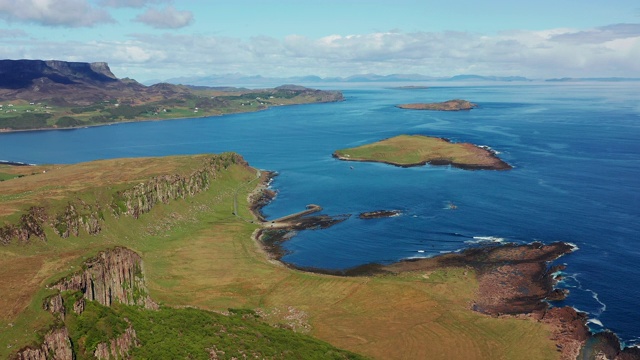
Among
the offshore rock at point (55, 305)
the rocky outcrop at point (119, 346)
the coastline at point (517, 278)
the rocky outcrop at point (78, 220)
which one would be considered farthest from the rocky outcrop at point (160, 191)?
the offshore rock at point (55, 305)

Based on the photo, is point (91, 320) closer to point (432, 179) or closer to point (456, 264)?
point (456, 264)

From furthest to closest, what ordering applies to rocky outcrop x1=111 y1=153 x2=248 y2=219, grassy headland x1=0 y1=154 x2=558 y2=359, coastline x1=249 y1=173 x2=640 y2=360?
rocky outcrop x1=111 y1=153 x2=248 y2=219 → coastline x1=249 y1=173 x2=640 y2=360 → grassy headland x1=0 y1=154 x2=558 y2=359

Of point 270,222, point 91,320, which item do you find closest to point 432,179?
point 270,222

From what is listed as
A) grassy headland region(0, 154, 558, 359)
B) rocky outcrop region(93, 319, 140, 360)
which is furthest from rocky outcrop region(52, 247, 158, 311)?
rocky outcrop region(93, 319, 140, 360)

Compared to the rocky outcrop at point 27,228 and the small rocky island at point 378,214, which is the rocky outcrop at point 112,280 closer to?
the rocky outcrop at point 27,228

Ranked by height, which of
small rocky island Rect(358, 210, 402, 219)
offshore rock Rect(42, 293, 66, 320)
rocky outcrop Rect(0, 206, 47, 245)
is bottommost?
small rocky island Rect(358, 210, 402, 219)

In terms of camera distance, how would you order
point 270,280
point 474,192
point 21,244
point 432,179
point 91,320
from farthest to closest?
point 432,179 < point 474,192 < point 270,280 < point 21,244 < point 91,320

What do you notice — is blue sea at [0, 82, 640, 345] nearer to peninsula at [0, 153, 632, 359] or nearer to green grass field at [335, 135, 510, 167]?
peninsula at [0, 153, 632, 359]
